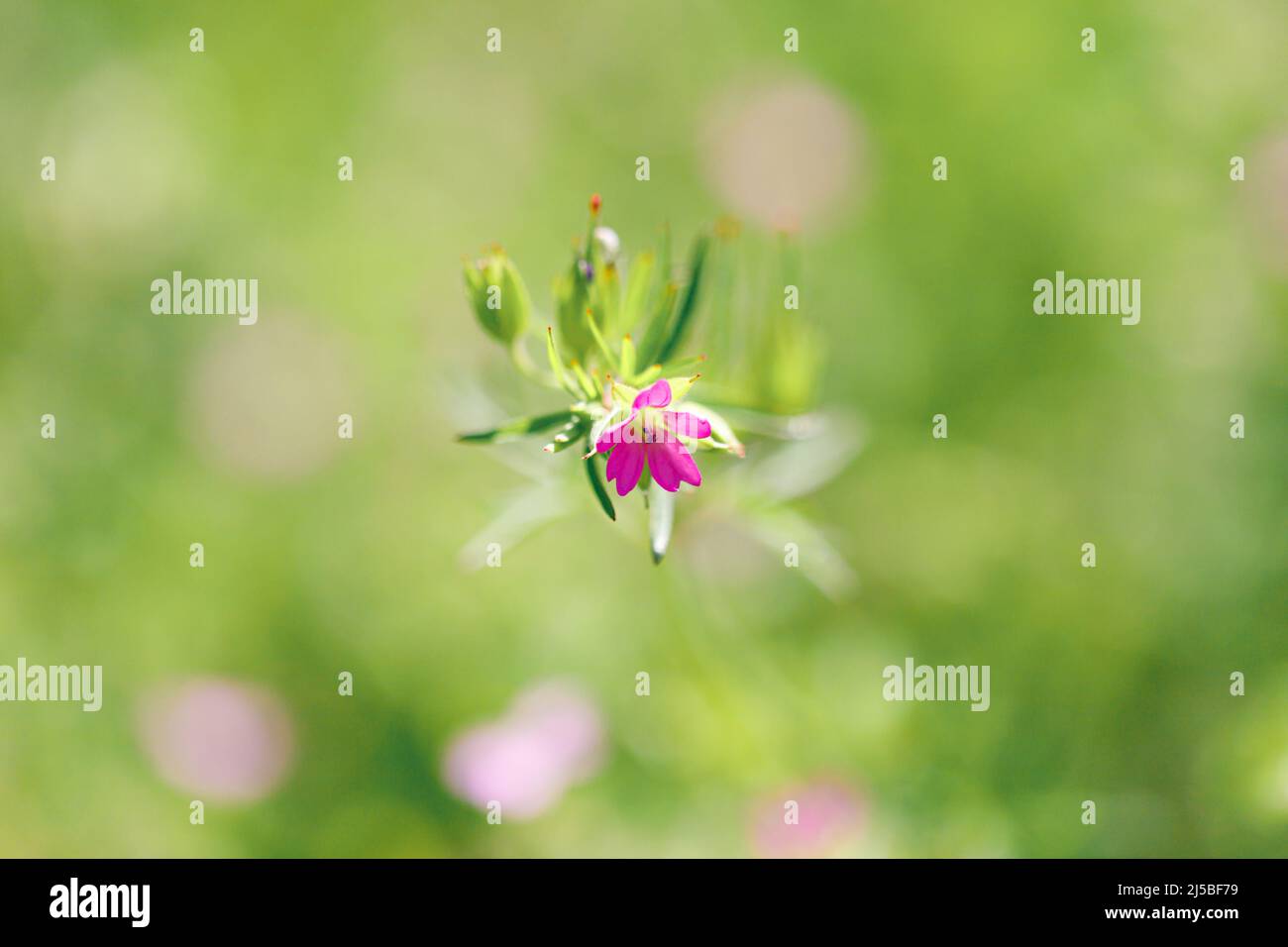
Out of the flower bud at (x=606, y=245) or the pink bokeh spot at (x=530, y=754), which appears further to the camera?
the pink bokeh spot at (x=530, y=754)

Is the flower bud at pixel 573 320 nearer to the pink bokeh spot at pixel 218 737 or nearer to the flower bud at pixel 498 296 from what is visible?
the flower bud at pixel 498 296

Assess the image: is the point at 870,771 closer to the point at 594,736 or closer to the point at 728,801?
the point at 728,801

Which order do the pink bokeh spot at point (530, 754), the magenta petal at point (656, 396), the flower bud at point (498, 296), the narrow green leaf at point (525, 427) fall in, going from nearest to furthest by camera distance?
1. the magenta petal at point (656, 396)
2. the narrow green leaf at point (525, 427)
3. the flower bud at point (498, 296)
4. the pink bokeh spot at point (530, 754)

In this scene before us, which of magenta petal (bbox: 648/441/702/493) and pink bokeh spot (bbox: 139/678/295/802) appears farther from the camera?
pink bokeh spot (bbox: 139/678/295/802)

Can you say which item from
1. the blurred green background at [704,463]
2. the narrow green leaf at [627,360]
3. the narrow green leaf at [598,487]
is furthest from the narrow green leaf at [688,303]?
the blurred green background at [704,463]

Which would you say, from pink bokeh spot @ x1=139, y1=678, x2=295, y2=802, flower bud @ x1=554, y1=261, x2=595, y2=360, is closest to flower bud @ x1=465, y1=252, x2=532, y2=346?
flower bud @ x1=554, y1=261, x2=595, y2=360

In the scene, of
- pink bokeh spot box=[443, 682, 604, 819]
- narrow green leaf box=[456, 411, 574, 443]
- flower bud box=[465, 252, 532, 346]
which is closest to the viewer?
narrow green leaf box=[456, 411, 574, 443]

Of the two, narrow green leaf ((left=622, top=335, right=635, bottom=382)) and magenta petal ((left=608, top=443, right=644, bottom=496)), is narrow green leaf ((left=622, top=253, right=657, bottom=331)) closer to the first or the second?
narrow green leaf ((left=622, top=335, right=635, bottom=382))
